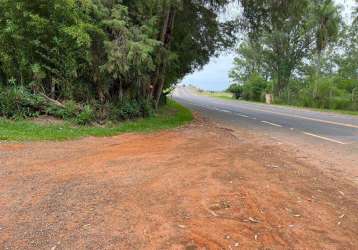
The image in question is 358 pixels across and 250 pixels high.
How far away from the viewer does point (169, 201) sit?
5.15 m

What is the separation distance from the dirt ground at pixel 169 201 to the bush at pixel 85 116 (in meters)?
3.21

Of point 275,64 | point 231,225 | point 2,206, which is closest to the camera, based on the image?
point 231,225

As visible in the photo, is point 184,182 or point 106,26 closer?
point 184,182

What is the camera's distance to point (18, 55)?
12.3 meters

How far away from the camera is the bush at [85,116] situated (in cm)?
1187

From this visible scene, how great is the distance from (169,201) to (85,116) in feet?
24.4

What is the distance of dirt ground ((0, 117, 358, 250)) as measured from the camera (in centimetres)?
403

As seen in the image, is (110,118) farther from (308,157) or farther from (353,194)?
(353,194)

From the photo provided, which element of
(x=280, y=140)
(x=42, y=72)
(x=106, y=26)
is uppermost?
(x=106, y=26)

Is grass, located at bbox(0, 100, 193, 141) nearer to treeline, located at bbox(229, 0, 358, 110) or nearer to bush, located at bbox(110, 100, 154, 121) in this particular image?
bush, located at bbox(110, 100, 154, 121)

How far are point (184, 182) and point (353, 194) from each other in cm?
260

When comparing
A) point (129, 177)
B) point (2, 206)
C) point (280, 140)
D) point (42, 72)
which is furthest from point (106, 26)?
point (2, 206)

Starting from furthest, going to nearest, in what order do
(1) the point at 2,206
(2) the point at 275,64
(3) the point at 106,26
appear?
1. (2) the point at 275,64
2. (3) the point at 106,26
3. (1) the point at 2,206

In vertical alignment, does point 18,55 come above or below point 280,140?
above
